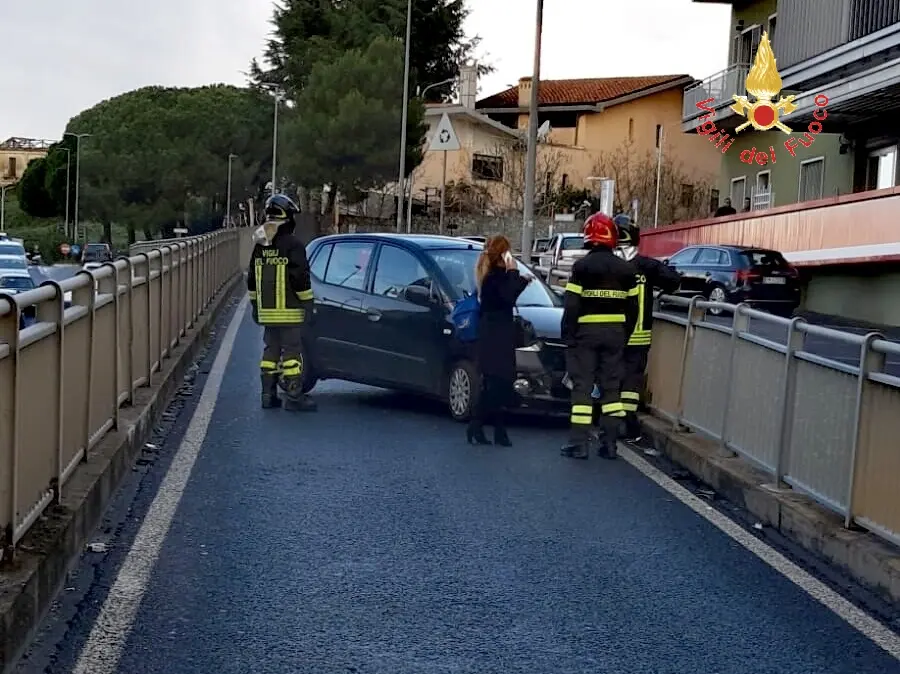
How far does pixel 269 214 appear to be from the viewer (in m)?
11.9

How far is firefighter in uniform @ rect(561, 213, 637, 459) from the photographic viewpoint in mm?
9945

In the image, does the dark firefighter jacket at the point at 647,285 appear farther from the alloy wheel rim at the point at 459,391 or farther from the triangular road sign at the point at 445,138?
the triangular road sign at the point at 445,138

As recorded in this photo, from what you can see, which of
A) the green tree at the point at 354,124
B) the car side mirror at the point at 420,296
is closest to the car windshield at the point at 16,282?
the car side mirror at the point at 420,296

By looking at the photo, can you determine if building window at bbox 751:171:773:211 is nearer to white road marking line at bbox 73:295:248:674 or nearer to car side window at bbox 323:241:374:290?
car side window at bbox 323:241:374:290

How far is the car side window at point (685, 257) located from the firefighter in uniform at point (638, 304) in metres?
17.1

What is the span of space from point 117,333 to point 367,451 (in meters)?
2.03

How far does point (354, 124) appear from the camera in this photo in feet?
192

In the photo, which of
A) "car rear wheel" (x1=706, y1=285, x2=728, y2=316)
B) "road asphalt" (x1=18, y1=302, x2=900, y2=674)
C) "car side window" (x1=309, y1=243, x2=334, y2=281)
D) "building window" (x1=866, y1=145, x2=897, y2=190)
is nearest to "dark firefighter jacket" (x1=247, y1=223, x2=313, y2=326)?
"car side window" (x1=309, y1=243, x2=334, y2=281)

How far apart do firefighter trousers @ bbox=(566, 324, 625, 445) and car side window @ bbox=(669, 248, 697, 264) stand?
713 inches

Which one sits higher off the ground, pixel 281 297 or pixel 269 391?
pixel 281 297

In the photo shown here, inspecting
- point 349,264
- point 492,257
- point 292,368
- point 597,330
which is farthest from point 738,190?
point 597,330

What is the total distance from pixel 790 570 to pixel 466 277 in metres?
5.86

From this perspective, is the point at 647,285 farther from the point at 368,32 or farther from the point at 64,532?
the point at 368,32

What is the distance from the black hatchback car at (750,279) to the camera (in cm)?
2612
